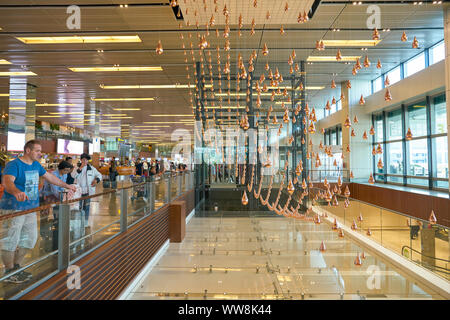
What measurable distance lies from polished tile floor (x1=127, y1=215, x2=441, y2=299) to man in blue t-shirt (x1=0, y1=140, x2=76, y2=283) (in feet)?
5.40

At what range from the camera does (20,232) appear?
2037 mm

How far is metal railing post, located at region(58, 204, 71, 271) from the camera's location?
2.42 meters

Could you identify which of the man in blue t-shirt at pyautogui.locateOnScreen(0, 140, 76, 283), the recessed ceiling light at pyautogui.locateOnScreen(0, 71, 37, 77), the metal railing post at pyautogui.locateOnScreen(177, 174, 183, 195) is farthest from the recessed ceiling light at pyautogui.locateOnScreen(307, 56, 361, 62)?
the recessed ceiling light at pyautogui.locateOnScreen(0, 71, 37, 77)

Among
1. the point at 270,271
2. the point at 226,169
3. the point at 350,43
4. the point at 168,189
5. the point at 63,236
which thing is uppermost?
the point at 350,43

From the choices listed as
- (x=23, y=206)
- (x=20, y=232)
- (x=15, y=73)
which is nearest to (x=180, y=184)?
(x=23, y=206)

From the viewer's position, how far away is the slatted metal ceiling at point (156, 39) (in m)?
5.65

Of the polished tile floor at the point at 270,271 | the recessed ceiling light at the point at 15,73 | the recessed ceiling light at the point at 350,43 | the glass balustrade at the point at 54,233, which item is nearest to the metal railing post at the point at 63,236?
the glass balustrade at the point at 54,233

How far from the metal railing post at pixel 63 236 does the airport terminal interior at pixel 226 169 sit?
0.01m

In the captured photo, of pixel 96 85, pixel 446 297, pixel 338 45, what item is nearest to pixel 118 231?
pixel 446 297

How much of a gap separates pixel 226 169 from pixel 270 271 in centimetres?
581

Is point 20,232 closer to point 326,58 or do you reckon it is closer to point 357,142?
point 326,58

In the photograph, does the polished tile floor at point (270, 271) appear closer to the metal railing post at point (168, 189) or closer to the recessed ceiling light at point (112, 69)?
the metal railing post at point (168, 189)

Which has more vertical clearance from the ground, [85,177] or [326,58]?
[326,58]
